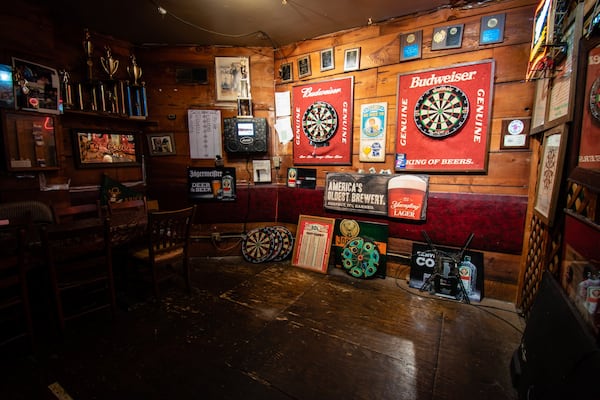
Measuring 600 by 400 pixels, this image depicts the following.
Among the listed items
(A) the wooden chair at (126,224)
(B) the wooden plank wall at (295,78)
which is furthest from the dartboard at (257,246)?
(A) the wooden chair at (126,224)

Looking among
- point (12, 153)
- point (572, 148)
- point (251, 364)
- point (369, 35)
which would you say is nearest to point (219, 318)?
point (251, 364)

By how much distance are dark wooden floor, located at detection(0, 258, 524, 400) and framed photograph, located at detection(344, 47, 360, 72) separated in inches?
101

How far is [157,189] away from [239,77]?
1958 mm

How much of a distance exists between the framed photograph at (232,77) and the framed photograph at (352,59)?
1.34 meters

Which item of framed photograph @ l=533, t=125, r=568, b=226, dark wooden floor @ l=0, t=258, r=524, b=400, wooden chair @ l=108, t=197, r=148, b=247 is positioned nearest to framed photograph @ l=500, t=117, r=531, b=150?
framed photograph @ l=533, t=125, r=568, b=226

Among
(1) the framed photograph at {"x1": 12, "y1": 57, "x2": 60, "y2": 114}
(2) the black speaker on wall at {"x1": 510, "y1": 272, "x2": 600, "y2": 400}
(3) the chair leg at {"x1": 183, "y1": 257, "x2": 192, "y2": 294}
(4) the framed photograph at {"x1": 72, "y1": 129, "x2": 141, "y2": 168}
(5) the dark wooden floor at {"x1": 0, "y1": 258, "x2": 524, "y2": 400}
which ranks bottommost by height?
(5) the dark wooden floor at {"x1": 0, "y1": 258, "x2": 524, "y2": 400}

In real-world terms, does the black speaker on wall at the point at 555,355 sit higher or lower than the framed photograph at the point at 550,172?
lower

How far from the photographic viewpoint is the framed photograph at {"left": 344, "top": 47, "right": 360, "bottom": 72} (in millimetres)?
3199

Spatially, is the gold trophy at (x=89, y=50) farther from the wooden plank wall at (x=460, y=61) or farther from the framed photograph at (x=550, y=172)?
the framed photograph at (x=550, y=172)

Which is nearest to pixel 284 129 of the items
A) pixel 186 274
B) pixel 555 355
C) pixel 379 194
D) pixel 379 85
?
pixel 379 85

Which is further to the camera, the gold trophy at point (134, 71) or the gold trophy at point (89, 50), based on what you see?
the gold trophy at point (134, 71)

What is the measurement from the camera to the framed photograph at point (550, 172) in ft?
5.88

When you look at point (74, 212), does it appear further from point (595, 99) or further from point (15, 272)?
point (595, 99)

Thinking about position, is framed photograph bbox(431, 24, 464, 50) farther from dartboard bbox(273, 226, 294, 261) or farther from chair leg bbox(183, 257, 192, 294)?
chair leg bbox(183, 257, 192, 294)
